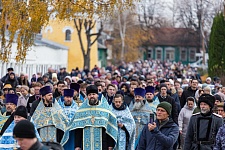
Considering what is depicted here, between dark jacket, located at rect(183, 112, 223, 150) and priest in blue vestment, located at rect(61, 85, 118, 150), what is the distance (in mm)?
2292

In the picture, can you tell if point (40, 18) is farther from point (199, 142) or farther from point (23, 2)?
point (199, 142)

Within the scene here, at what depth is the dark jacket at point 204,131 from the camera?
420 inches

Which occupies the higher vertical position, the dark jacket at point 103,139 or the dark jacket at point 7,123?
the dark jacket at point 7,123

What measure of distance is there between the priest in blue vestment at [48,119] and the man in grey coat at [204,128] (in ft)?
10.5

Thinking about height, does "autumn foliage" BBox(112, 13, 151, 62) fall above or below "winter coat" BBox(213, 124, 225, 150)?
above

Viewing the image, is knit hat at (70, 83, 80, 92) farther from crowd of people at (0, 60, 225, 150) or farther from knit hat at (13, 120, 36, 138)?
knit hat at (13, 120, 36, 138)

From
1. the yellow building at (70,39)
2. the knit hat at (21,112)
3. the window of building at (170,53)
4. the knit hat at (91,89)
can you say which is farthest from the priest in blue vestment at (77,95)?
the window of building at (170,53)

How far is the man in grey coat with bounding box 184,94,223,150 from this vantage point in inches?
420

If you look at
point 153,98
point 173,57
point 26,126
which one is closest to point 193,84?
point 153,98

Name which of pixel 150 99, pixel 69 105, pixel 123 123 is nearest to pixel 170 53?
pixel 150 99

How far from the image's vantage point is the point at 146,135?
1033cm

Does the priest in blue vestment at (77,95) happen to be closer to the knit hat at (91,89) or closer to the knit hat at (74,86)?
the knit hat at (74,86)

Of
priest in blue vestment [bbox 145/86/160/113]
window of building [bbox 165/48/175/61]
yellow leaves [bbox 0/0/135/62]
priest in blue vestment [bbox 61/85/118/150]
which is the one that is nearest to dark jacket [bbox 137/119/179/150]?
priest in blue vestment [bbox 61/85/118/150]

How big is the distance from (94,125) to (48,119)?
39.7 inches
